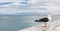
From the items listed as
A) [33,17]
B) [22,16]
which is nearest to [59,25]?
[33,17]

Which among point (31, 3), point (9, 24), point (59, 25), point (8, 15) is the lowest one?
point (59, 25)

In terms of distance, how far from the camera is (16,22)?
1640 mm

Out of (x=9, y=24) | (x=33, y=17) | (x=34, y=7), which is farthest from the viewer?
(x=34, y=7)

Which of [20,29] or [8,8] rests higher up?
[8,8]

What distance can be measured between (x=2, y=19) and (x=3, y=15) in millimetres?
106

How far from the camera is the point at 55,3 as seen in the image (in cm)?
192

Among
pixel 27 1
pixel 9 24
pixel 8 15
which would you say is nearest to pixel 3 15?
pixel 8 15

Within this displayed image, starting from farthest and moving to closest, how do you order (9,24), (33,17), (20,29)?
(33,17) → (9,24) → (20,29)

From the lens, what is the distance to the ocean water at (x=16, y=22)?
154cm

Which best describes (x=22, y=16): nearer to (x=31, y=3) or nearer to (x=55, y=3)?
(x=31, y=3)

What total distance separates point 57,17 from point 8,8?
2.47ft

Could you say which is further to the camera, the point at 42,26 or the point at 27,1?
the point at 27,1

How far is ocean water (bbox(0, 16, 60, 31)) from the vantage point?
1539 mm

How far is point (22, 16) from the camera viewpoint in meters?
1.78
